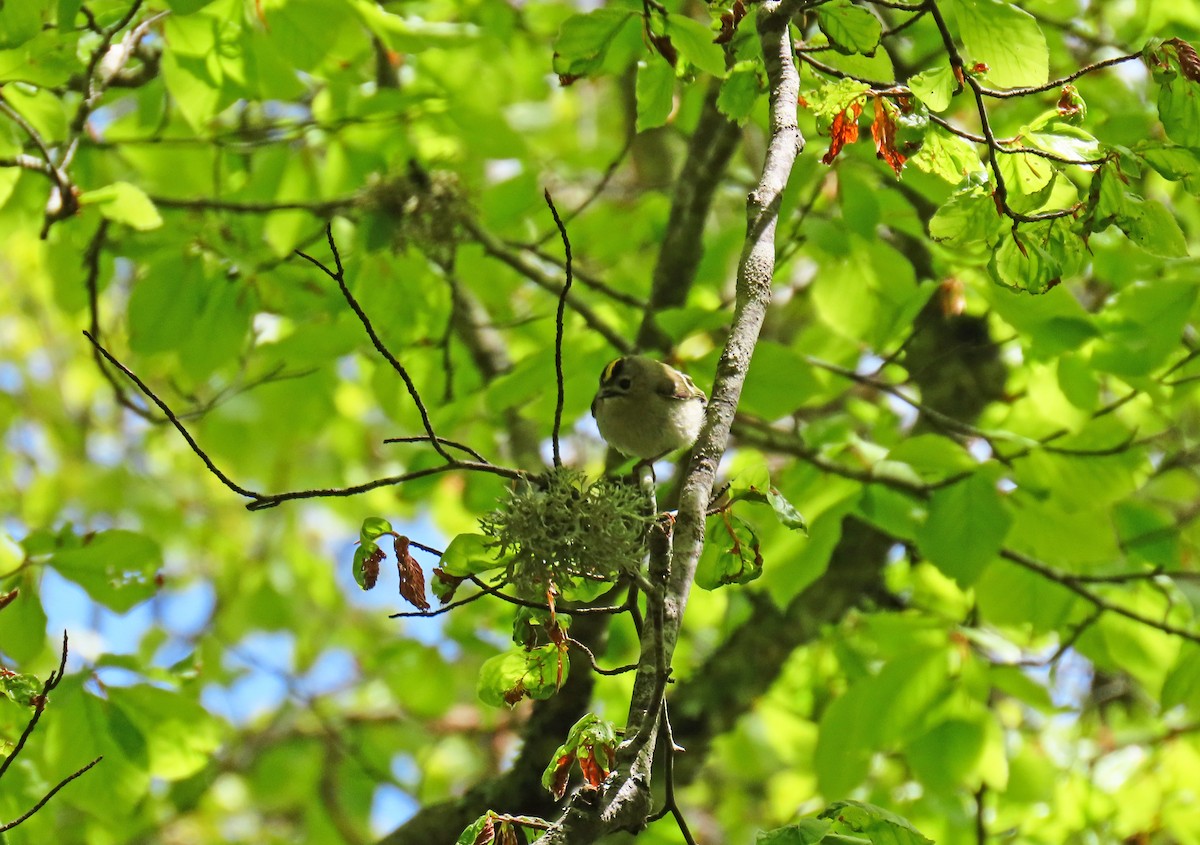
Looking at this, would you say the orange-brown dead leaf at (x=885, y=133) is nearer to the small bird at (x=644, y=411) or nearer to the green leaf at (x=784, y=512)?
the green leaf at (x=784, y=512)

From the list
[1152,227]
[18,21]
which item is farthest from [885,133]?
[18,21]

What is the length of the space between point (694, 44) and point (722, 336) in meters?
1.86

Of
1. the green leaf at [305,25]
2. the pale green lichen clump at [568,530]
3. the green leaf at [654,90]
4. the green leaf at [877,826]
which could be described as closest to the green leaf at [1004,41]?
the green leaf at [654,90]

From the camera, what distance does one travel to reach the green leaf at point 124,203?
2.81 m

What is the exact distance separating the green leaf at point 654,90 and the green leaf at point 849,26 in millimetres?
447

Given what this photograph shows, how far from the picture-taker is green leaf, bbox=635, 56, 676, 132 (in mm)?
2375

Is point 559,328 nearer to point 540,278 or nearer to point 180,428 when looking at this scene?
point 180,428

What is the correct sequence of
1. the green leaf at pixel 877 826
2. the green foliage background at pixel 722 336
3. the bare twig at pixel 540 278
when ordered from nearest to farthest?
1. the green leaf at pixel 877 826
2. the green foliage background at pixel 722 336
3. the bare twig at pixel 540 278

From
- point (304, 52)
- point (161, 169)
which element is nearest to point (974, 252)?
point (304, 52)

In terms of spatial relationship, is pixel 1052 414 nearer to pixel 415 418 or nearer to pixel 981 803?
pixel 981 803

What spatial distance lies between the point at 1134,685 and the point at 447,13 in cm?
480

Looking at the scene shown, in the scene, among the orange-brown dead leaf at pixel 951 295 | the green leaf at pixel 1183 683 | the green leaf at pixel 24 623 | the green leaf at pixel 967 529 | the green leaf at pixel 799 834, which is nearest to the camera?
the green leaf at pixel 799 834

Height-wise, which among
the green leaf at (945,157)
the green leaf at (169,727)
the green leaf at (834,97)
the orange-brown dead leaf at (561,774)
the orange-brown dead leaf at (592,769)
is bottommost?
the green leaf at (169,727)

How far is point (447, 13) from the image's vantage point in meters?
4.49
